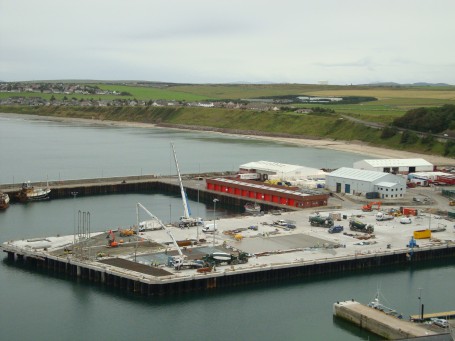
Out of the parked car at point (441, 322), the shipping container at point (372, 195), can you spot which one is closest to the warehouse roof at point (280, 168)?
the shipping container at point (372, 195)

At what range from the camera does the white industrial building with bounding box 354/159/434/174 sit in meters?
48.1

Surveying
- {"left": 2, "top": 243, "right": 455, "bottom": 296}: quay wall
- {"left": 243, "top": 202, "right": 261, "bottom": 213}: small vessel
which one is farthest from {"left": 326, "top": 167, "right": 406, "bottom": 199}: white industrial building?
{"left": 2, "top": 243, "right": 455, "bottom": 296}: quay wall

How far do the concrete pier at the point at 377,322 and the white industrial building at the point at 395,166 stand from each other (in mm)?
26143

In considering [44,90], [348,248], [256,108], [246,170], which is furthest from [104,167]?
[44,90]

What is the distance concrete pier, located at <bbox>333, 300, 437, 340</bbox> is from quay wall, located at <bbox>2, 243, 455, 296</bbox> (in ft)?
12.0

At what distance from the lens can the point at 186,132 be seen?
102 m

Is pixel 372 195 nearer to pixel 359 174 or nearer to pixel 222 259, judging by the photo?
pixel 359 174

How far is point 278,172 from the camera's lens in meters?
45.7

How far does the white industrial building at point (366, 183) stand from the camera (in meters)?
39.9

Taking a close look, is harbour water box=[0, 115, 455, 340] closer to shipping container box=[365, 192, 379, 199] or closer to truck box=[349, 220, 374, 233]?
truck box=[349, 220, 374, 233]

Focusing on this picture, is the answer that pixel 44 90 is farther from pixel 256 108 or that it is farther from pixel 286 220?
pixel 286 220

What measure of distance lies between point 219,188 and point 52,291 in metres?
20.0

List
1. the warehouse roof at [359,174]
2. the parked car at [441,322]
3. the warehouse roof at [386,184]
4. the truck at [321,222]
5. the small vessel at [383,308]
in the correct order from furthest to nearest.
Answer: the warehouse roof at [359,174] → the warehouse roof at [386,184] → the truck at [321,222] → the small vessel at [383,308] → the parked car at [441,322]

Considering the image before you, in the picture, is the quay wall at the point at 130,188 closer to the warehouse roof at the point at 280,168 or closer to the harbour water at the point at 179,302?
the harbour water at the point at 179,302
